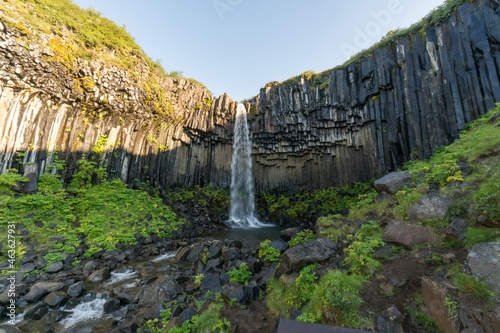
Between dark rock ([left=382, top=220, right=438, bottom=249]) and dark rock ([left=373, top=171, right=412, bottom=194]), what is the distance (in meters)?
3.59

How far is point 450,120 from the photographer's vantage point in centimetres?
1370

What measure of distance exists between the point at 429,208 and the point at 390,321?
147 inches

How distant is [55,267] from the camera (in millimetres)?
8914

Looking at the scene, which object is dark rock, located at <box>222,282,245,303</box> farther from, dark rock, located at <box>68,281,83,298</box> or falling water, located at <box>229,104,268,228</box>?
falling water, located at <box>229,104,268,228</box>

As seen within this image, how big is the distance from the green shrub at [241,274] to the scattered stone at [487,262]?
4876 millimetres

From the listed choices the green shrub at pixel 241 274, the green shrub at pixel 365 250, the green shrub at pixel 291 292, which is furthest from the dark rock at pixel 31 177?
the green shrub at pixel 365 250


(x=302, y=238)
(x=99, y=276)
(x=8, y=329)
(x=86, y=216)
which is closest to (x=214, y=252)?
(x=302, y=238)

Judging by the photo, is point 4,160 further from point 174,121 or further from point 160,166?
point 174,121

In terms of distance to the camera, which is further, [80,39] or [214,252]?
[80,39]

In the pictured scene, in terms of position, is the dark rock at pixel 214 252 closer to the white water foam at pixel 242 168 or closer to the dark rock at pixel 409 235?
the dark rock at pixel 409 235

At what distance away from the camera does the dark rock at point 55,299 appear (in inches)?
262

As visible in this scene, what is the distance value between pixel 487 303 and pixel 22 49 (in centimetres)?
1973

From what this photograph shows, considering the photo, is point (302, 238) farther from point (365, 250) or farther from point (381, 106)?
point (381, 106)

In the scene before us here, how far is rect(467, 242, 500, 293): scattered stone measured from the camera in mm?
3031
